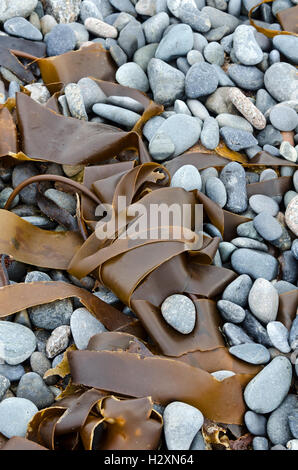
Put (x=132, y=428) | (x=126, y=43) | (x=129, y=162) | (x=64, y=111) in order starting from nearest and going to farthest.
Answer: (x=132, y=428) < (x=129, y=162) < (x=64, y=111) < (x=126, y=43)

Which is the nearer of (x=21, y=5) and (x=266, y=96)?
(x=266, y=96)

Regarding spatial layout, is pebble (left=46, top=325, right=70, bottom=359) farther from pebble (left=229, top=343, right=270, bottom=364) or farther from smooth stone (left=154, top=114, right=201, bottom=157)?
smooth stone (left=154, top=114, right=201, bottom=157)

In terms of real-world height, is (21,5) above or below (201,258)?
above

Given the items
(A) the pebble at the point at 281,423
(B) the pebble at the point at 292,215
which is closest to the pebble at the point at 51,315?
(A) the pebble at the point at 281,423

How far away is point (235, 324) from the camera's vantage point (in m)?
1.56

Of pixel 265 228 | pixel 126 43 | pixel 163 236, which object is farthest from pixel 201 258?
pixel 126 43

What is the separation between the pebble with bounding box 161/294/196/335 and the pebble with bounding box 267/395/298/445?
31 cm

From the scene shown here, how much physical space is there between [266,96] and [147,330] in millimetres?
1107

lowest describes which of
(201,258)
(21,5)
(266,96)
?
(201,258)

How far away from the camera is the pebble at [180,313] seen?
149 centimetres

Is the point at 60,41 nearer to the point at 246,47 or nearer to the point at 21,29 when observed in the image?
the point at 21,29

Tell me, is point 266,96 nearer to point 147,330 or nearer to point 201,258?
point 201,258

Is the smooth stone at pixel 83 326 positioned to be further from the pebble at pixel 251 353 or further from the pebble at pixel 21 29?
the pebble at pixel 21 29

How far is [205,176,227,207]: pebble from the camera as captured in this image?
1.81 m
